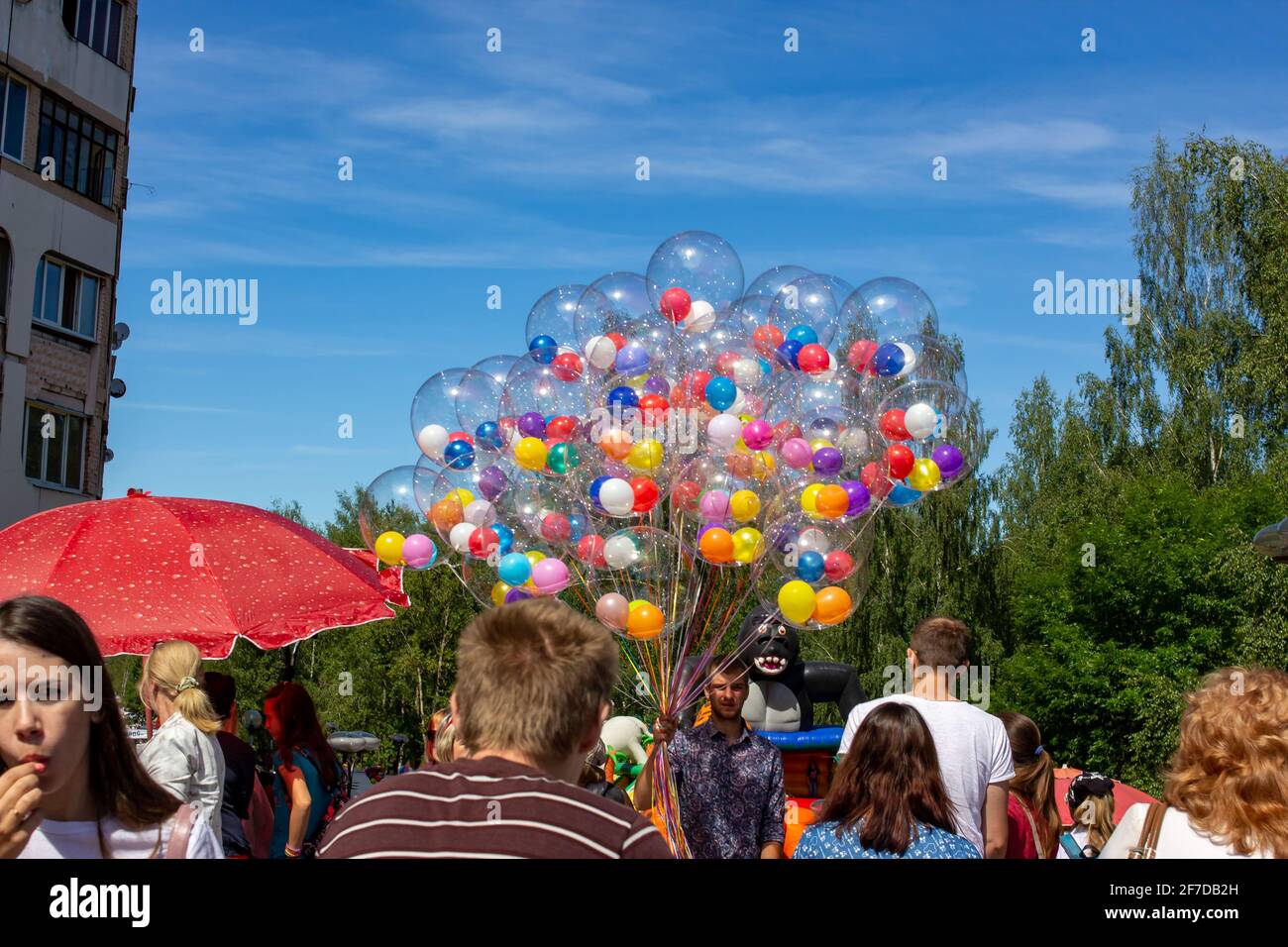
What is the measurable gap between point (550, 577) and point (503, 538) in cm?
50

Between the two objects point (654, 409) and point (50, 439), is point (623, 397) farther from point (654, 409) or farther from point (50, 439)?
point (50, 439)

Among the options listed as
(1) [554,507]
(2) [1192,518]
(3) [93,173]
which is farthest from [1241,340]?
(1) [554,507]

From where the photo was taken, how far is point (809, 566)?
263 inches

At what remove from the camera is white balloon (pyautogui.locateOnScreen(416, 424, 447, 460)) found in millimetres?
7742

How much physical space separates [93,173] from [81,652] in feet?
85.0

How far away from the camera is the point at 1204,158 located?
3152cm

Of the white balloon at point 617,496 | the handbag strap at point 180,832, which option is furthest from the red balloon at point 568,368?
the handbag strap at point 180,832

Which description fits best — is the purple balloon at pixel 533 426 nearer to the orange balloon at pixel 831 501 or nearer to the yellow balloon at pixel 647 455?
the yellow balloon at pixel 647 455

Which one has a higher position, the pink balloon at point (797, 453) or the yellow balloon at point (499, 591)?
the pink balloon at point (797, 453)

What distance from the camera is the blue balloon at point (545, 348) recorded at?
25.0ft

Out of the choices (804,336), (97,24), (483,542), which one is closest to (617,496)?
(483,542)

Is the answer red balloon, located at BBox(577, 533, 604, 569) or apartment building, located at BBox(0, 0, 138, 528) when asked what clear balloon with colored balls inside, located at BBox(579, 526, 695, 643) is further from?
apartment building, located at BBox(0, 0, 138, 528)

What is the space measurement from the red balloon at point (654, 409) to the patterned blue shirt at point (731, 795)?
2005mm
